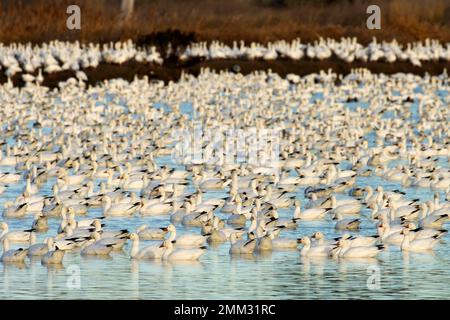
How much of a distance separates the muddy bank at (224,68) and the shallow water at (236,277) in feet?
86.8

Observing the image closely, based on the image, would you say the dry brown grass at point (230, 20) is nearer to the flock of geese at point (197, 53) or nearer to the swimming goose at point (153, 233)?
the flock of geese at point (197, 53)

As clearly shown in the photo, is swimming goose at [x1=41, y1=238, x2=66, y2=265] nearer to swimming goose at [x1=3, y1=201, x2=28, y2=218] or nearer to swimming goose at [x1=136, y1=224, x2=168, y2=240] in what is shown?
swimming goose at [x1=136, y1=224, x2=168, y2=240]

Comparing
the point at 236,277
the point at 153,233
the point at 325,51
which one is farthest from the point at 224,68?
the point at 236,277

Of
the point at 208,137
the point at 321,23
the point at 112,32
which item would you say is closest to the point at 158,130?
the point at 208,137

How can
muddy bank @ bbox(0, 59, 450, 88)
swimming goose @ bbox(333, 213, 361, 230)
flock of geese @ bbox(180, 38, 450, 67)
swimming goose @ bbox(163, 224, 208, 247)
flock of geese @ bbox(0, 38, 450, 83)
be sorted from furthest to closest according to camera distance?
flock of geese @ bbox(180, 38, 450, 67)
muddy bank @ bbox(0, 59, 450, 88)
flock of geese @ bbox(0, 38, 450, 83)
swimming goose @ bbox(333, 213, 361, 230)
swimming goose @ bbox(163, 224, 208, 247)

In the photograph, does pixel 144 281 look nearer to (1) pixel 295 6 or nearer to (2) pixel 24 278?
(2) pixel 24 278

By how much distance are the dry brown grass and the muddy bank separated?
7.44ft

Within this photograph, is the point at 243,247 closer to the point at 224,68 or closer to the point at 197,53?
the point at 197,53

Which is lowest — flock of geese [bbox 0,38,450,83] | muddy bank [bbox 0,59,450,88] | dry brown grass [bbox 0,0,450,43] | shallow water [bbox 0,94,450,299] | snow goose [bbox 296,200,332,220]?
shallow water [bbox 0,94,450,299]

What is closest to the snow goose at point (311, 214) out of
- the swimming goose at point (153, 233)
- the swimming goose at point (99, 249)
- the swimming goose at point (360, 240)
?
Answer: the swimming goose at point (360, 240)

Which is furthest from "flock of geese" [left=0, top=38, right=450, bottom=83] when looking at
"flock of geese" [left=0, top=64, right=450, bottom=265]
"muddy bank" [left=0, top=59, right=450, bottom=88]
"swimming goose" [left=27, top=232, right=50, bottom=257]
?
"swimming goose" [left=27, top=232, right=50, bottom=257]

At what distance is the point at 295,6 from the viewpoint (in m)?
60.9

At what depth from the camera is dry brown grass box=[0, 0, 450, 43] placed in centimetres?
5131

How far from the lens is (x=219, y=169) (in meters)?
27.7
